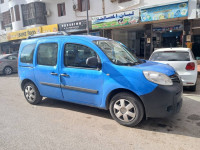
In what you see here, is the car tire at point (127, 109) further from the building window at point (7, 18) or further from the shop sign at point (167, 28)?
the building window at point (7, 18)

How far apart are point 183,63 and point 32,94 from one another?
4825 mm

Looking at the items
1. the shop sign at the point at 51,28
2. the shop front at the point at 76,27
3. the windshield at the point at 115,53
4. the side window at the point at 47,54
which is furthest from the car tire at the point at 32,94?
the shop sign at the point at 51,28

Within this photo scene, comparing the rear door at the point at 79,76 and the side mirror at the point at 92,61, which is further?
the rear door at the point at 79,76

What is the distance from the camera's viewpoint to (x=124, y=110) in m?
3.46

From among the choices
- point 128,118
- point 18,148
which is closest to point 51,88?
point 18,148

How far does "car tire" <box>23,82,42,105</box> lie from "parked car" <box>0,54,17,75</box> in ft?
27.2

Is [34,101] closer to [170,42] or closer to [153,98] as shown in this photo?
[153,98]

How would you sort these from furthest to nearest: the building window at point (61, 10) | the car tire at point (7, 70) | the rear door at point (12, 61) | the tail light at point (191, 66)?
the building window at point (61, 10), the rear door at point (12, 61), the car tire at point (7, 70), the tail light at point (191, 66)

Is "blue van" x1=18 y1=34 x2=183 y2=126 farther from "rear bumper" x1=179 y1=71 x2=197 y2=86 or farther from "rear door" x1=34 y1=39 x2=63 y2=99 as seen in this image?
"rear bumper" x1=179 y1=71 x2=197 y2=86

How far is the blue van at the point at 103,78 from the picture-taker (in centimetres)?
321

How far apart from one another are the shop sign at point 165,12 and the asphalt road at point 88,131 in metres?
6.57

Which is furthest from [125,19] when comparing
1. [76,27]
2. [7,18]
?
[7,18]

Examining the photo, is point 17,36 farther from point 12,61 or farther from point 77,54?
point 77,54

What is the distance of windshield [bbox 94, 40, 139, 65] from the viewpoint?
367cm
